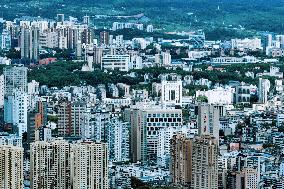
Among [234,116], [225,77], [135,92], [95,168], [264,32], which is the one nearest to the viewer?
[95,168]

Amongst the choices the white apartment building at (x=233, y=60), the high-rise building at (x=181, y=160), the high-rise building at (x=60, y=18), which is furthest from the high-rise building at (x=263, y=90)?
the high-rise building at (x=60, y=18)

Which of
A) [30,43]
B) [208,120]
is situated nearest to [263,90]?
[208,120]

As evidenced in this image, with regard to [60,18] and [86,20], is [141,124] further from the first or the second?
[86,20]

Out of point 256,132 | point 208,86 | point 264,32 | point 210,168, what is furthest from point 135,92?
point 264,32

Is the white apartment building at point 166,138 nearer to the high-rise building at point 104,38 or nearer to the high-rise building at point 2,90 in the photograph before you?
the high-rise building at point 2,90

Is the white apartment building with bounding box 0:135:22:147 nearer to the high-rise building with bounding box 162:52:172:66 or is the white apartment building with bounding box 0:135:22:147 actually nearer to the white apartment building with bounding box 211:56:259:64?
the high-rise building with bounding box 162:52:172:66

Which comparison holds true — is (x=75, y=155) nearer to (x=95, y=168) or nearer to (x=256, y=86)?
(x=95, y=168)
